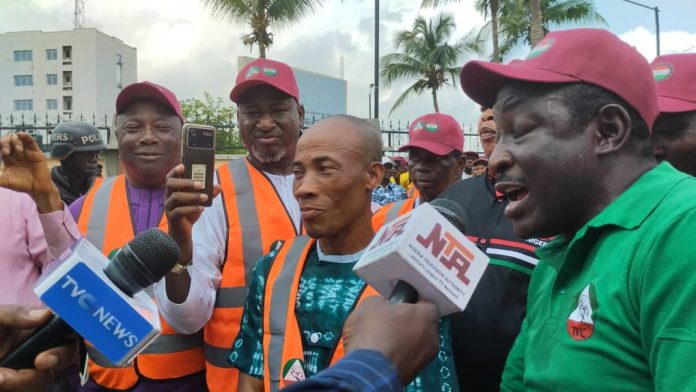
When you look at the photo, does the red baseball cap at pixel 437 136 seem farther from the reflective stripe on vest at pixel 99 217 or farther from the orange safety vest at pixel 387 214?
the reflective stripe on vest at pixel 99 217

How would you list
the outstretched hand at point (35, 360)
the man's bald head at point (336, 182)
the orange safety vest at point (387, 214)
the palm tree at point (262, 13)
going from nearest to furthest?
the outstretched hand at point (35, 360) → the man's bald head at point (336, 182) → the orange safety vest at point (387, 214) → the palm tree at point (262, 13)

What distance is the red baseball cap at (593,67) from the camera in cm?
158

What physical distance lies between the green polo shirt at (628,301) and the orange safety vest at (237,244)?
153 cm

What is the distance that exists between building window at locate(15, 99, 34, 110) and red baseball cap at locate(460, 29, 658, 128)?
76974mm

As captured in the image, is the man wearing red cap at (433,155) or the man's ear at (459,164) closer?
the man wearing red cap at (433,155)

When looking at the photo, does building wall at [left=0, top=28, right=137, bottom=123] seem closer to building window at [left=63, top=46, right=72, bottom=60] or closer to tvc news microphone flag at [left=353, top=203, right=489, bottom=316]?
building window at [left=63, top=46, right=72, bottom=60]

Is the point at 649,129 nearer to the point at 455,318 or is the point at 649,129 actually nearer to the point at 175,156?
the point at 455,318

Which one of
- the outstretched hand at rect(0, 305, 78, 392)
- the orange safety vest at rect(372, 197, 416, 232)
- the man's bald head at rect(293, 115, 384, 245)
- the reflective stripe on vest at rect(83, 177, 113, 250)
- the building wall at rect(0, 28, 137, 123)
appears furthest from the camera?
the building wall at rect(0, 28, 137, 123)

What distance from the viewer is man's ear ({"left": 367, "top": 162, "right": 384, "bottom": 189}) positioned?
95.4 inches

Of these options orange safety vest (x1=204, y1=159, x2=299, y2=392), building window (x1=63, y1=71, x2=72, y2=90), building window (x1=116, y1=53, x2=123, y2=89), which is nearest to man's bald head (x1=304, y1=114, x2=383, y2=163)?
orange safety vest (x1=204, y1=159, x2=299, y2=392)

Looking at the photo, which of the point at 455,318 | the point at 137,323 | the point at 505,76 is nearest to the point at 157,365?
the point at 455,318

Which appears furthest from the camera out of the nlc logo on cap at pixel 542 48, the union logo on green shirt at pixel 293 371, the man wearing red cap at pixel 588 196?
A: the union logo on green shirt at pixel 293 371

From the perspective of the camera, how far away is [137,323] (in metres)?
1.35

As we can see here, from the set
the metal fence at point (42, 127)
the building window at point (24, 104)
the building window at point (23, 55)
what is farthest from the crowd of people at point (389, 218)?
the building window at point (23, 55)
